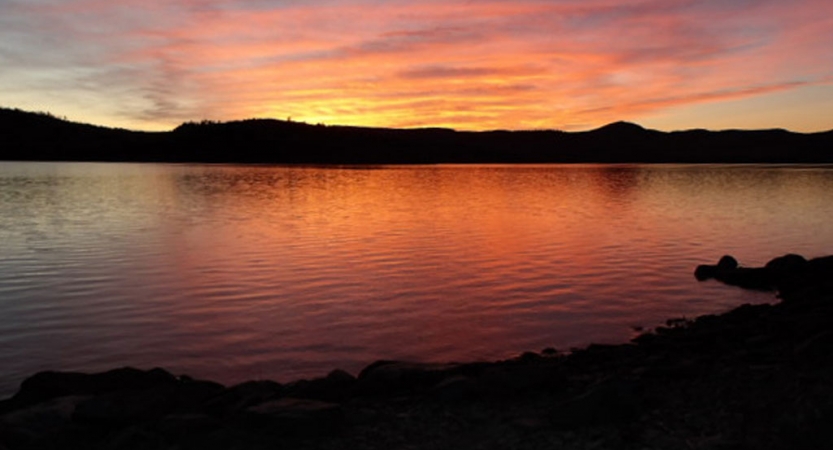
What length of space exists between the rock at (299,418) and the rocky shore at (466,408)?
18 mm

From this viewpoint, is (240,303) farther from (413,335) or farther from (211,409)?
(211,409)

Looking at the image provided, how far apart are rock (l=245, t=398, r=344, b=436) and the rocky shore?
0.02 m

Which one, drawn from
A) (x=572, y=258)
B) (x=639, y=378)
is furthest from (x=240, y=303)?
(x=572, y=258)

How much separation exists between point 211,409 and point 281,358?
439 centimetres

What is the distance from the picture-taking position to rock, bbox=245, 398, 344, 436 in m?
8.41

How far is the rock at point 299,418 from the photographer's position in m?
8.41

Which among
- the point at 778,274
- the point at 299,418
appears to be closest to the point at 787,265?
the point at 778,274

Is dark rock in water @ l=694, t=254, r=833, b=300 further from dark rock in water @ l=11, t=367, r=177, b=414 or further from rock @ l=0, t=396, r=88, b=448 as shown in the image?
rock @ l=0, t=396, r=88, b=448

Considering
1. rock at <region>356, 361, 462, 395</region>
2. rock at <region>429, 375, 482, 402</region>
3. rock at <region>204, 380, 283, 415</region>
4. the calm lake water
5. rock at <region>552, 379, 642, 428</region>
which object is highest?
rock at <region>552, 379, 642, 428</region>

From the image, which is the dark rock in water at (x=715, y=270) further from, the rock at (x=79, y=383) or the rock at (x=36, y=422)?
the rock at (x=36, y=422)

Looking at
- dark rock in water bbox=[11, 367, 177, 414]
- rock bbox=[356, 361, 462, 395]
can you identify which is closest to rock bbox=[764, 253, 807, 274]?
rock bbox=[356, 361, 462, 395]

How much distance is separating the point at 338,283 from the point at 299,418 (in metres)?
13.6

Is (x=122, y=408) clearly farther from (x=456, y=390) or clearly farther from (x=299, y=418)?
(x=456, y=390)

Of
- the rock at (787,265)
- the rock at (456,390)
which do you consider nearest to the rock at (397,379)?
the rock at (456,390)
